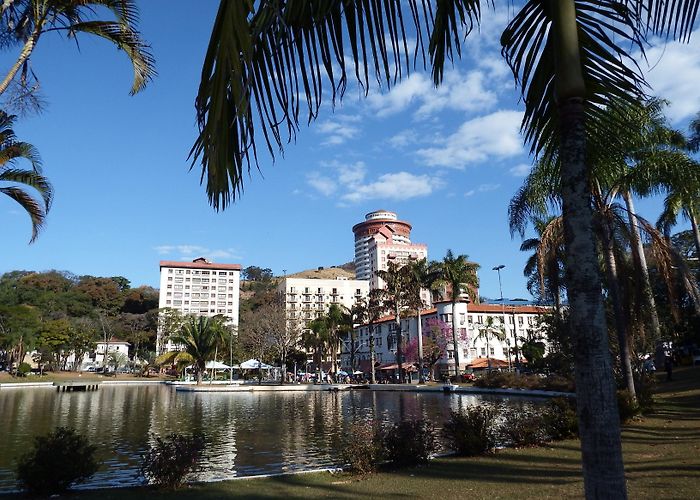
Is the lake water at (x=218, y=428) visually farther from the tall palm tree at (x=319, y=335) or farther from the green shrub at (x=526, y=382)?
the tall palm tree at (x=319, y=335)

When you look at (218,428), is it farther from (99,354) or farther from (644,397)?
(99,354)

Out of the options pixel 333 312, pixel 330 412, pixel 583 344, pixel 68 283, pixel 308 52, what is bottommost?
pixel 330 412

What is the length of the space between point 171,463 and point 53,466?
198cm

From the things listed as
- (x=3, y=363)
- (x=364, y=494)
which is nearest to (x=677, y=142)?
(x=364, y=494)

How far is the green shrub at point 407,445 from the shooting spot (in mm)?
11133

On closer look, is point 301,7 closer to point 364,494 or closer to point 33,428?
point 364,494

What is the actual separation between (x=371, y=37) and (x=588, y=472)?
8.12 ft

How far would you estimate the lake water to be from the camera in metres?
13.5

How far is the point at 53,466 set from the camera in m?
9.29

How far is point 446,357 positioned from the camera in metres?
65.9

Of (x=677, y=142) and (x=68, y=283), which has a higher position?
(x=68, y=283)

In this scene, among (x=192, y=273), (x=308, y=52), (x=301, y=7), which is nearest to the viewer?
(x=301, y=7)

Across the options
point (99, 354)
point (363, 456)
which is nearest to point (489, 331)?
point (363, 456)

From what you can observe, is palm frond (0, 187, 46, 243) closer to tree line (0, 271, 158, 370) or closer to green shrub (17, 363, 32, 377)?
tree line (0, 271, 158, 370)
